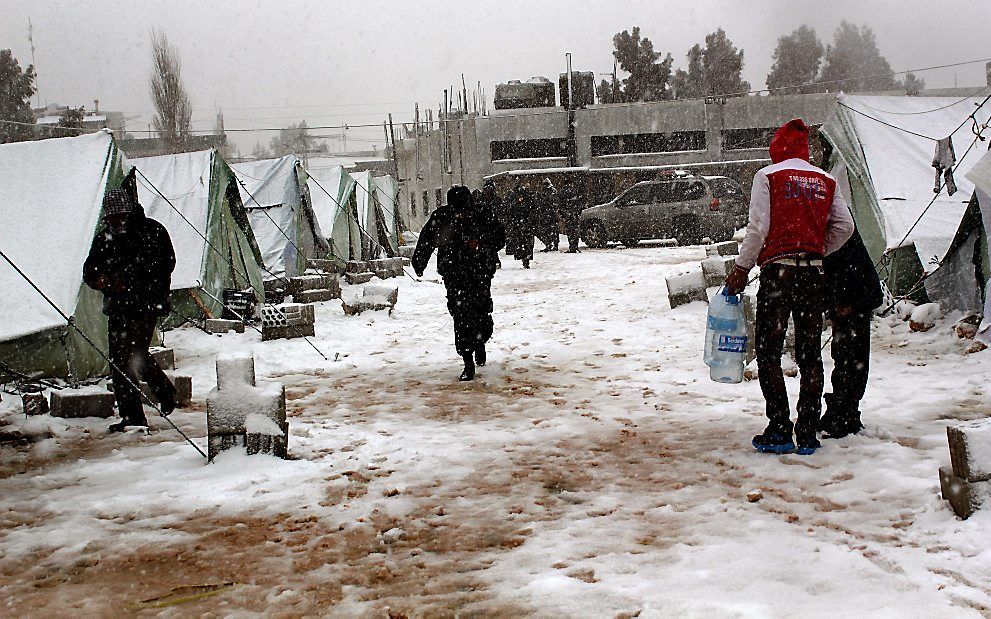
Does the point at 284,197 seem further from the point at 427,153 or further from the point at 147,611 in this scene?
the point at 427,153

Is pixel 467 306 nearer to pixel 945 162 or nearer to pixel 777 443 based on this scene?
pixel 777 443

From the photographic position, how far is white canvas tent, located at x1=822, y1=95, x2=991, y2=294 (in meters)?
8.49

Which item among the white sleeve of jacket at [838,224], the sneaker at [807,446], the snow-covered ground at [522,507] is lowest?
the snow-covered ground at [522,507]

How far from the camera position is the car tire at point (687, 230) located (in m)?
21.0

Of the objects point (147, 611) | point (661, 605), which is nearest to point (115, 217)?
point (147, 611)

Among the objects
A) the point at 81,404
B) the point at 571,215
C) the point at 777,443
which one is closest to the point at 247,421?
the point at 81,404

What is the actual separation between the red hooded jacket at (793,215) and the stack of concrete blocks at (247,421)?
2909mm

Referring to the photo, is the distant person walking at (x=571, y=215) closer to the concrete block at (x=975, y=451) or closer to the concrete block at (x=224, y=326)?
the concrete block at (x=224, y=326)

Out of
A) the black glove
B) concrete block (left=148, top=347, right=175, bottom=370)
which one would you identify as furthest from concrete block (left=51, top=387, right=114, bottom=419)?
the black glove

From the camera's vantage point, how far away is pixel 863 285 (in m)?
4.62

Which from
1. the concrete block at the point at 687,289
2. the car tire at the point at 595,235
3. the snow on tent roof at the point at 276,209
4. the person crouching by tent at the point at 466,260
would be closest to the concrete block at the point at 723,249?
Result: the concrete block at the point at 687,289

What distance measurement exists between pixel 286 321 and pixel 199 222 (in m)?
2.57

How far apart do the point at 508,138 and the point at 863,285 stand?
105ft

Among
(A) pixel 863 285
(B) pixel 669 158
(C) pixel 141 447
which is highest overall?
(B) pixel 669 158
